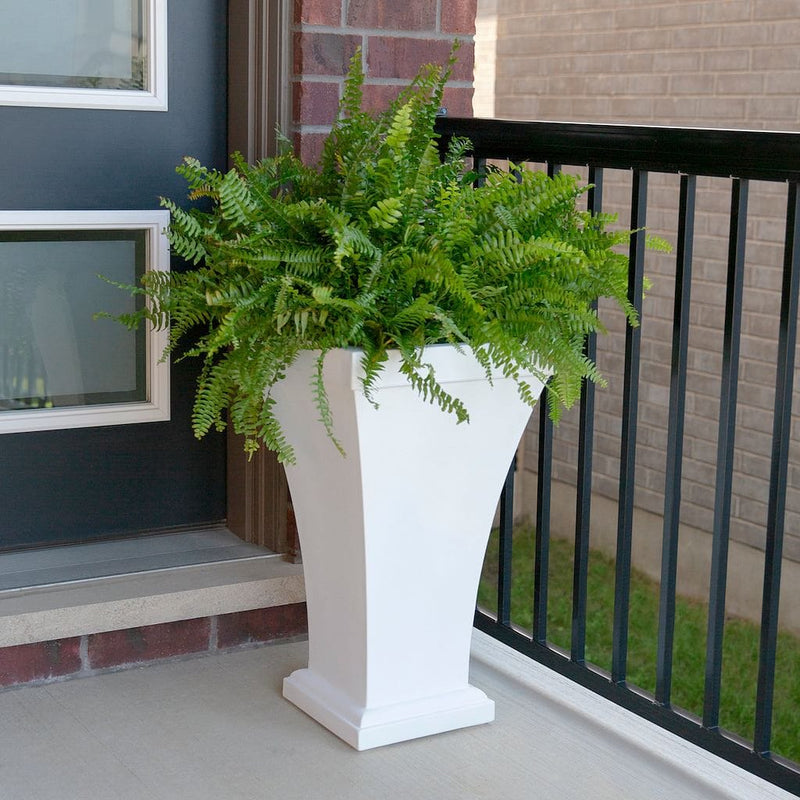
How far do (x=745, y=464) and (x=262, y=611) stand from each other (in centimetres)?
189

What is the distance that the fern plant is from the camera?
167 cm

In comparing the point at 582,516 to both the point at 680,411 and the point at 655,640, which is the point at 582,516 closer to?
the point at 680,411

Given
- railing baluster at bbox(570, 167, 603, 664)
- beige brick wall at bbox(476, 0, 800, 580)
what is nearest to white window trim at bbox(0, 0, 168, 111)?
railing baluster at bbox(570, 167, 603, 664)

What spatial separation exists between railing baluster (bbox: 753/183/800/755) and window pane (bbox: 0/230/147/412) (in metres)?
1.25

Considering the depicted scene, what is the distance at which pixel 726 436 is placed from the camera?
5.85 feet

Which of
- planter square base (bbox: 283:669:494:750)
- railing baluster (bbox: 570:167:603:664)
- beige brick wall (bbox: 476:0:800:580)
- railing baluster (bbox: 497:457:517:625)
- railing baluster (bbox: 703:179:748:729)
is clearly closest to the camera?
railing baluster (bbox: 703:179:748:729)

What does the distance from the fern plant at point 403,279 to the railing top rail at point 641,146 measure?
0.46 ft

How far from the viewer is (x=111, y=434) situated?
2.33m

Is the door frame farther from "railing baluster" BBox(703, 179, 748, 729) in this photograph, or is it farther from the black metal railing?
"railing baluster" BBox(703, 179, 748, 729)

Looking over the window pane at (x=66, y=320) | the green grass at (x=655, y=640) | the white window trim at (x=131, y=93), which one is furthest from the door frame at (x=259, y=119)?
the green grass at (x=655, y=640)

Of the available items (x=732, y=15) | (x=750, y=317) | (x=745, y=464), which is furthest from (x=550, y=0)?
(x=745, y=464)

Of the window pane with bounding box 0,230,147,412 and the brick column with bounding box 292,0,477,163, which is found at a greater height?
the brick column with bounding box 292,0,477,163

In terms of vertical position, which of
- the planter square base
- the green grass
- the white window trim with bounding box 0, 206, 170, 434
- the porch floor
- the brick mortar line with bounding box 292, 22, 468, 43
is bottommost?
the green grass

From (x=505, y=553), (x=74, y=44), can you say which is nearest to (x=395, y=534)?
(x=505, y=553)
